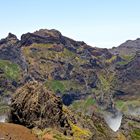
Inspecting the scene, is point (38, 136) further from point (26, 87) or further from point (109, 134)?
point (109, 134)

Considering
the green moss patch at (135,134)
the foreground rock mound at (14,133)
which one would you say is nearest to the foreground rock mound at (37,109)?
the foreground rock mound at (14,133)

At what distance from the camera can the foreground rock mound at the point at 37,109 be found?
117 metres

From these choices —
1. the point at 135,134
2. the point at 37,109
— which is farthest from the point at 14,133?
the point at 135,134

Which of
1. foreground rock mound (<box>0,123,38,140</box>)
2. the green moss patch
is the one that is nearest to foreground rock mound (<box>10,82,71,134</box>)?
foreground rock mound (<box>0,123,38,140</box>)

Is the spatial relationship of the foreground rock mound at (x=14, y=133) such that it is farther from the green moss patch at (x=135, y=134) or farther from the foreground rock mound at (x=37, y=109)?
the green moss patch at (x=135, y=134)

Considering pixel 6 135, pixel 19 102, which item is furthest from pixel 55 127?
pixel 6 135

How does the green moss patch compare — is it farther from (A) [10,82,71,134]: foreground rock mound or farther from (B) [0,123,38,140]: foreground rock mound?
(B) [0,123,38,140]: foreground rock mound

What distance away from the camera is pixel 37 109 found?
11812cm

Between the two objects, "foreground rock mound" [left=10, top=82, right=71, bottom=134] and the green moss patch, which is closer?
"foreground rock mound" [left=10, top=82, right=71, bottom=134]

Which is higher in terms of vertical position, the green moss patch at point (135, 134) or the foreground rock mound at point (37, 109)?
the foreground rock mound at point (37, 109)

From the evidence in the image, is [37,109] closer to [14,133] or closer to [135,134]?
[14,133]

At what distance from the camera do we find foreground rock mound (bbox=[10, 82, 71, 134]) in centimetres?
11731

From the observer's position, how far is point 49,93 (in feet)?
401

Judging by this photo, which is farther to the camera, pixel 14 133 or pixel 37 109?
pixel 37 109
